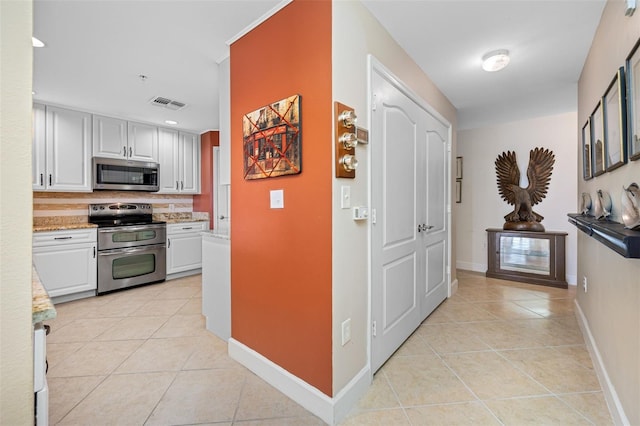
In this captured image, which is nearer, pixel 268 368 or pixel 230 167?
pixel 268 368

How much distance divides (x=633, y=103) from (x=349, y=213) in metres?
1.35

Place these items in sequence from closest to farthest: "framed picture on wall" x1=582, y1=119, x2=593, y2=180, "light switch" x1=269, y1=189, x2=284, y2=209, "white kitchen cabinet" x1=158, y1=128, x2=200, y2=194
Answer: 1. "light switch" x1=269, y1=189, x2=284, y2=209
2. "framed picture on wall" x1=582, y1=119, x2=593, y2=180
3. "white kitchen cabinet" x1=158, y1=128, x2=200, y2=194

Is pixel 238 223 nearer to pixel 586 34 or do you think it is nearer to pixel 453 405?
pixel 453 405

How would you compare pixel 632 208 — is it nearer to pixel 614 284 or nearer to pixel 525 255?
pixel 614 284

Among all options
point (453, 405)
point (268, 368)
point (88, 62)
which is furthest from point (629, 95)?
point (88, 62)

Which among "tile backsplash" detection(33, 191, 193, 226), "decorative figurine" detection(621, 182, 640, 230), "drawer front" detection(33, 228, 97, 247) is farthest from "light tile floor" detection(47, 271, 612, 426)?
"tile backsplash" detection(33, 191, 193, 226)

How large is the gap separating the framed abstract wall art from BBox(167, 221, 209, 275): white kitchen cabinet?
9.93 ft

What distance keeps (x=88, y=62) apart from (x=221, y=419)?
9.64 ft

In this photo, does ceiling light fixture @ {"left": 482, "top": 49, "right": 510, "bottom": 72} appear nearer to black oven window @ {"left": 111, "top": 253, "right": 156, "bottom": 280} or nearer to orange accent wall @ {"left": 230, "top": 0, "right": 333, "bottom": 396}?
orange accent wall @ {"left": 230, "top": 0, "right": 333, "bottom": 396}

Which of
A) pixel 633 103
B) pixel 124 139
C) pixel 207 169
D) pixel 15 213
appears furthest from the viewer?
pixel 207 169

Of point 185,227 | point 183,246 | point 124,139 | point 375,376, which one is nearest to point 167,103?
point 124,139

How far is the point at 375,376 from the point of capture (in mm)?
1971

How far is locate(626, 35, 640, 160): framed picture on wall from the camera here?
1.24m

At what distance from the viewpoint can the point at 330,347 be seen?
1.56 meters
